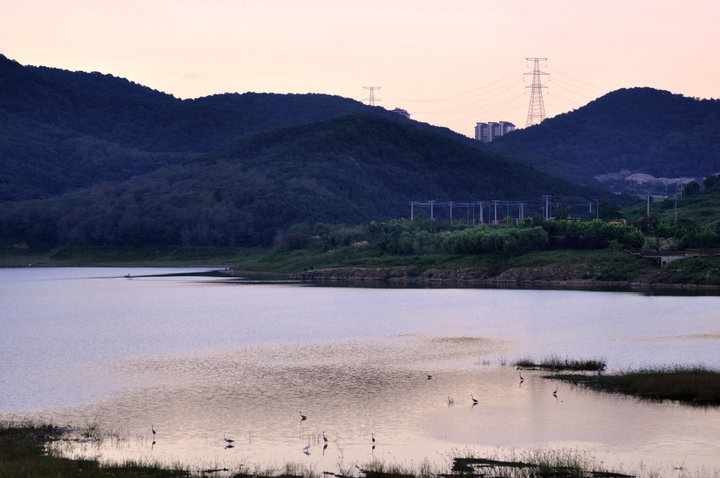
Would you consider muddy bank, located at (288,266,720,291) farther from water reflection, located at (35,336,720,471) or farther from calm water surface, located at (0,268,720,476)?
water reflection, located at (35,336,720,471)

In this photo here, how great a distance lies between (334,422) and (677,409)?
55.6 feet

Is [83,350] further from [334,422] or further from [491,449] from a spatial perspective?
[491,449]

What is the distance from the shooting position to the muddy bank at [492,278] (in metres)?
148

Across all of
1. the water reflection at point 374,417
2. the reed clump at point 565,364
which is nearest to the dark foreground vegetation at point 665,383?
the water reflection at point 374,417

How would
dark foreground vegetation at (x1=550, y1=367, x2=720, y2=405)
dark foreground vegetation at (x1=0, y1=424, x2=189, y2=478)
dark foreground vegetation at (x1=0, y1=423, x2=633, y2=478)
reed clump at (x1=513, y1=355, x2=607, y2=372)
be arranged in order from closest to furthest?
dark foreground vegetation at (x1=0, y1=424, x2=189, y2=478) < dark foreground vegetation at (x1=0, y1=423, x2=633, y2=478) < dark foreground vegetation at (x1=550, y1=367, x2=720, y2=405) < reed clump at (x1=513, y1=355, x2=607, y2=372)

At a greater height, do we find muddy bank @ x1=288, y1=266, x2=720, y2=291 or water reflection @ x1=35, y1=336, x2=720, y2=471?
muddy bank @ x1=288, y1=266, x2=720, y2=291

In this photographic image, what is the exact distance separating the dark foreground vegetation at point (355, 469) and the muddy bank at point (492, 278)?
107683 mm

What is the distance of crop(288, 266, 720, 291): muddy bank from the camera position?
5842 inches

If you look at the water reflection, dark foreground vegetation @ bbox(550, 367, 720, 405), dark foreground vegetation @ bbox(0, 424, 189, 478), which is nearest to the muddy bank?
dark foreground vegetation @ bbox(550, 367, 720, 405)

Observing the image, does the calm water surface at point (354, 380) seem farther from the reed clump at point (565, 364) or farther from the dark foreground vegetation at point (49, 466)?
the dark foreground vegetation at point (49, 466)

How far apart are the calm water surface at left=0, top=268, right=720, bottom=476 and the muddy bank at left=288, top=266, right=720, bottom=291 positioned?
28570 millimetres

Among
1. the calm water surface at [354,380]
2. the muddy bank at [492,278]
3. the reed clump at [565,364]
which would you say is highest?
the muddy bank at [492,278]

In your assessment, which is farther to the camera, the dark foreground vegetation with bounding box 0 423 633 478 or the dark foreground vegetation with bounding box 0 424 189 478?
the dark foreground vegetation with bounding box 0 423 633 478

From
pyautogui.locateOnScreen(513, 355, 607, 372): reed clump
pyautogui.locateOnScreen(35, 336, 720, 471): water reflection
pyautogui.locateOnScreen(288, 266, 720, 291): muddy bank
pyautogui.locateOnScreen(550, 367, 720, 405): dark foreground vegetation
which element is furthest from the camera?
pyautogui.locateOnScreen(288, 266, 720, 291): muddy bank
